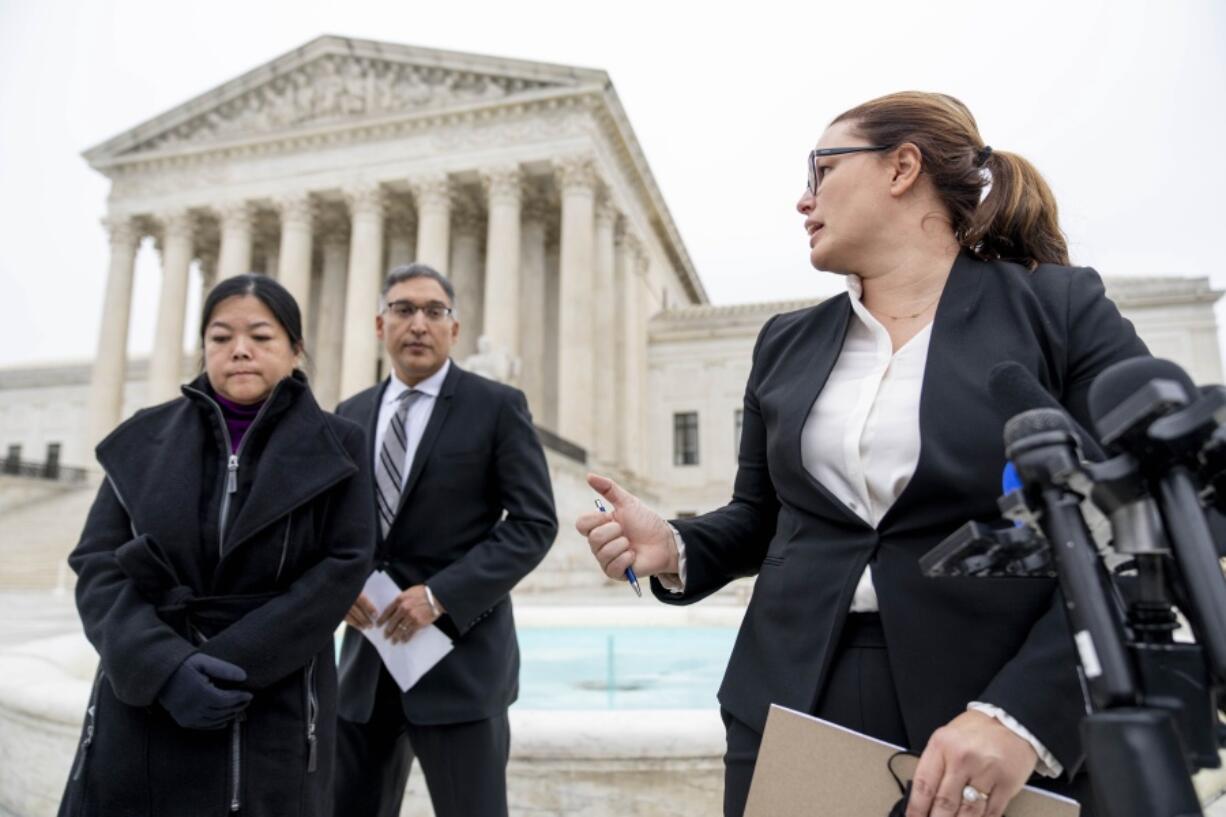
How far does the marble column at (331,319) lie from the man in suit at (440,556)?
108 feet

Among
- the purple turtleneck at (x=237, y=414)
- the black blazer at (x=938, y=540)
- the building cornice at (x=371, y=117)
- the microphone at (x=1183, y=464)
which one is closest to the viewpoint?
the microphone at (x=1183, y=464)

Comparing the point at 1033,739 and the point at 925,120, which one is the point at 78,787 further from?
the point at 925,120

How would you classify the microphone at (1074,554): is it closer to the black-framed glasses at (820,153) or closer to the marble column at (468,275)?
Answer: the black-framed glasses at (820,153)

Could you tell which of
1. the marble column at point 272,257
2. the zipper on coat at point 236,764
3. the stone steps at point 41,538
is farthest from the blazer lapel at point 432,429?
the marble column at point 272,257

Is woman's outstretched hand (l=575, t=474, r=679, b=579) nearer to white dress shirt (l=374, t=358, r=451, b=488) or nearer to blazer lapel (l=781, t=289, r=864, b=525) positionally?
blazer lapel (l=781, t=289, r=864, b=525)

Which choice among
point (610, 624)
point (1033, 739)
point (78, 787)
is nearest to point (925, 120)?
point (1033, 739)

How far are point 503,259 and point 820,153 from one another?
27675mm

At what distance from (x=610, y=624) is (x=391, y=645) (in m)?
7.06

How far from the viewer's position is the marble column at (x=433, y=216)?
97.4ft

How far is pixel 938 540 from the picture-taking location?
1.60 meters

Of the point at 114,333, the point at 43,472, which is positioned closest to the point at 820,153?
the point at 43,472

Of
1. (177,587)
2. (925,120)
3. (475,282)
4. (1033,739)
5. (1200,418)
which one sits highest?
(475,282)

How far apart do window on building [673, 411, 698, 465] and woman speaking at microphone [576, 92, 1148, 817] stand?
36096mm

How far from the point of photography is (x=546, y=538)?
3.53 meters
